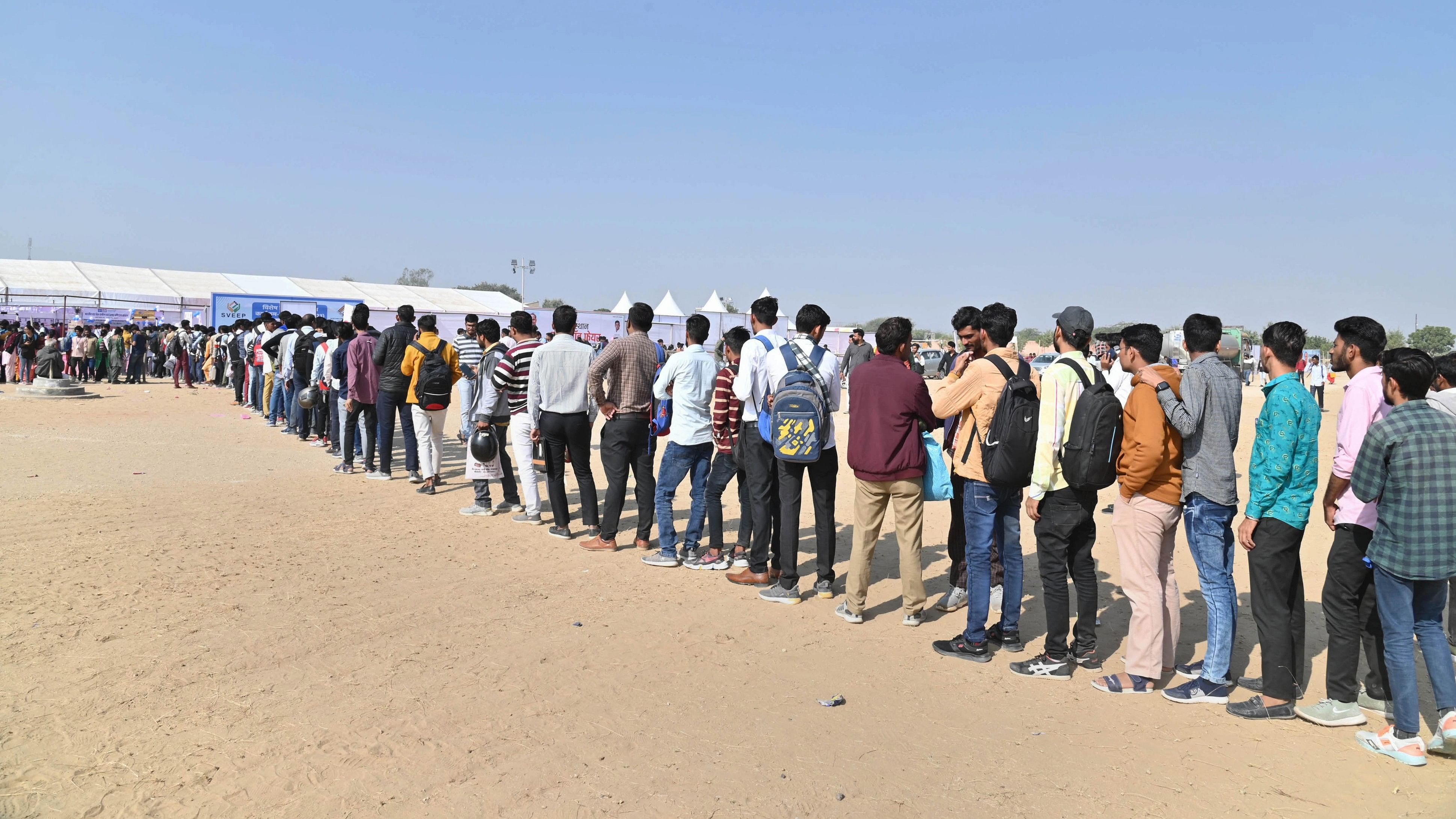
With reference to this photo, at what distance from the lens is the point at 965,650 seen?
207 inches

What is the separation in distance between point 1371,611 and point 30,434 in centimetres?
1625

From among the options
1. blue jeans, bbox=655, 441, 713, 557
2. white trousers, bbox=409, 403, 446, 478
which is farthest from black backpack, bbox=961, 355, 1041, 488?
white trousers, bbox=409, 403, 446, 478

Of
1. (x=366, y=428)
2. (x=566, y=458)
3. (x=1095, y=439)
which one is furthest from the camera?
(x=366, y=428)

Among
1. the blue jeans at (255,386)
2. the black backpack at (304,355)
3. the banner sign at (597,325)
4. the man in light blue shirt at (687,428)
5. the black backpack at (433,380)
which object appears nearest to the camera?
the man in light blue shirt at (687,428)

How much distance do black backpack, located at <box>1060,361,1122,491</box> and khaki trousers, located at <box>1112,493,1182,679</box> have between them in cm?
24

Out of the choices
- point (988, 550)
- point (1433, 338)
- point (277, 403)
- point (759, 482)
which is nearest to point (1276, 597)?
point (988, 550)

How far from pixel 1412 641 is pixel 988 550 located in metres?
2.04

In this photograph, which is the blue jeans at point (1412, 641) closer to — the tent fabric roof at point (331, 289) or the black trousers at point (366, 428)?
the black trousers at point (366, 428)

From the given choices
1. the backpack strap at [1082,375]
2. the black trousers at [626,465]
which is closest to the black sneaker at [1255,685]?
the backpack strap at [1082,375]

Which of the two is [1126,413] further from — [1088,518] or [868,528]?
[868,528]

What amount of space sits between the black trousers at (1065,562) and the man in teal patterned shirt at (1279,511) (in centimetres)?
81

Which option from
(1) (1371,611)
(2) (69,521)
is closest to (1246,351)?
(1) (1371,611)

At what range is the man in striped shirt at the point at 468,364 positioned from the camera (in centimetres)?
1019

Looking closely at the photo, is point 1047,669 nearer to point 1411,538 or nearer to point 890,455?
point 890,455
